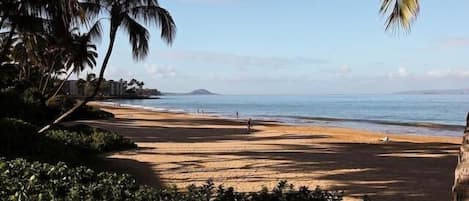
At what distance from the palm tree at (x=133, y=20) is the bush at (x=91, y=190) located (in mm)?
7790

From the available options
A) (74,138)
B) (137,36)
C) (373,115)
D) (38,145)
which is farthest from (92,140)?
(373,115)

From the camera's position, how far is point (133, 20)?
15078mm

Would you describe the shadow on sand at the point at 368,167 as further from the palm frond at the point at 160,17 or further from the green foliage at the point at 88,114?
the green foliage at the point at 88,114

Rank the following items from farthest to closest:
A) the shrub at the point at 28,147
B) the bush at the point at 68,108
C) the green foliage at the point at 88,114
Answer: the green foliage at the point at 88,114
the bush at the point at 68,108
the shrub at the point at 28,147

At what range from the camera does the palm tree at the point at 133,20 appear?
14.5m

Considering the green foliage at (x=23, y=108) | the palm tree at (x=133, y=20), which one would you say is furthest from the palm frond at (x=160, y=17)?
the green foliage at (x=23, y=108)

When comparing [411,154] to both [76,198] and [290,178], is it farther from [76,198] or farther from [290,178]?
[76,198]

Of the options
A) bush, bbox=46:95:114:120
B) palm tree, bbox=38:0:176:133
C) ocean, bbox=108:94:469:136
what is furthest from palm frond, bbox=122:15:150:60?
ocean, bbox=108:94:469:136

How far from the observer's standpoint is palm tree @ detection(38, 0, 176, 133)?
14.5 m

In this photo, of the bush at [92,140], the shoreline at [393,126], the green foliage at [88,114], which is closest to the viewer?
the bush at [92,140]

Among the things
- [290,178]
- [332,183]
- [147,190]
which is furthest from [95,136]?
[147,190]

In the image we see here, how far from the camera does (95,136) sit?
54.6ft

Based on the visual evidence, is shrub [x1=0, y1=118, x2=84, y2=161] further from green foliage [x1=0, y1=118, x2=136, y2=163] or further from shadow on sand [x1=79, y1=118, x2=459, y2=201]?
shadow on sand [x1=79, y1=118, x2=459, y2=201]

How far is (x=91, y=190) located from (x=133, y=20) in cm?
994
